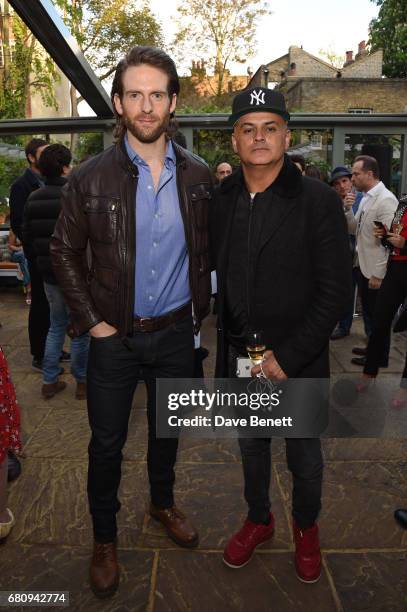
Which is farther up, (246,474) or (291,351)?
(291,351)

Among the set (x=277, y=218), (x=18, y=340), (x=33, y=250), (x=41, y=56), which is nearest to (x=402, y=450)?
(x=277, y=218)

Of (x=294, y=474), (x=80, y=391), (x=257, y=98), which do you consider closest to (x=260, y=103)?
(x=257, y=98)

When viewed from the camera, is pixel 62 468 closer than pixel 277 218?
No

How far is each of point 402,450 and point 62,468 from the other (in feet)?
7.73

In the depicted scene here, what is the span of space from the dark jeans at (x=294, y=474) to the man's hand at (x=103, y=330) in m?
0.57

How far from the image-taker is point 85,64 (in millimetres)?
6344

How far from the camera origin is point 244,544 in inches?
102

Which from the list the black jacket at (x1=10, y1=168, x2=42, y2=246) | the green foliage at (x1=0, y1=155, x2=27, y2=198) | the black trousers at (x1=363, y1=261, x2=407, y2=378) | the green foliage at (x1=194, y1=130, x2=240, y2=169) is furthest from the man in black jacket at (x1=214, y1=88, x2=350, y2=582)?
the green foliage at (x1=194, y1=130, x2=240, y2=169)

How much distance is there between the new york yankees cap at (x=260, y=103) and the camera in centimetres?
215

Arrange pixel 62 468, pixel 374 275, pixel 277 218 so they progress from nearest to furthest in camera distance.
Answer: pixel 277 218 < pixel 62 468 < pixel 374 275

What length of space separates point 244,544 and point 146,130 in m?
2.01

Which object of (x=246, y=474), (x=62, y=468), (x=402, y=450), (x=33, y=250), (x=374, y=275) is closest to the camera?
(x=246, y=474)

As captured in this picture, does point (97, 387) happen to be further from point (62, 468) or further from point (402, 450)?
point (402, 450)

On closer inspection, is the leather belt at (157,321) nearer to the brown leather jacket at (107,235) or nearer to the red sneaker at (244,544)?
the brown leather jacket at (107,235)
